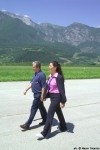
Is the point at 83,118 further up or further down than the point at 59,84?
further down

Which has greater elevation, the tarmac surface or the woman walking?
the woman walking

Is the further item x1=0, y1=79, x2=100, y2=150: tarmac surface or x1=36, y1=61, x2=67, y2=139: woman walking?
x1=36, y1=61, x2=67, y2=139: woman walking

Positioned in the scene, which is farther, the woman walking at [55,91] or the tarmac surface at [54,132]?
the woman walking at [55,91]

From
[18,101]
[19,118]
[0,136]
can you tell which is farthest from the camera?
[18,101]

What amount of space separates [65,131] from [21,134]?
1.23 metres

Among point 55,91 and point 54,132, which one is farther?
point 54,132

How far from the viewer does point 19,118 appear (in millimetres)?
9812

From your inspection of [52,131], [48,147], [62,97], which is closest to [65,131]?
[52,131]

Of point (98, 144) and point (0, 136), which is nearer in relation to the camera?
point (98, 144)

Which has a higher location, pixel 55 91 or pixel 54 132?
pixel 55 91

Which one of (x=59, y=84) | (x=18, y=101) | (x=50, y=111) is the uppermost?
(x=59, y=84)

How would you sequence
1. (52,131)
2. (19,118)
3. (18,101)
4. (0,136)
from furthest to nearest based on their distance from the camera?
(18,101), (19,118), (52,131), (0,136)

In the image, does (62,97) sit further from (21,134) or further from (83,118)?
(83,118)

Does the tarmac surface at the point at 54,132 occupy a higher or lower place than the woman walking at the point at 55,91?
lower
